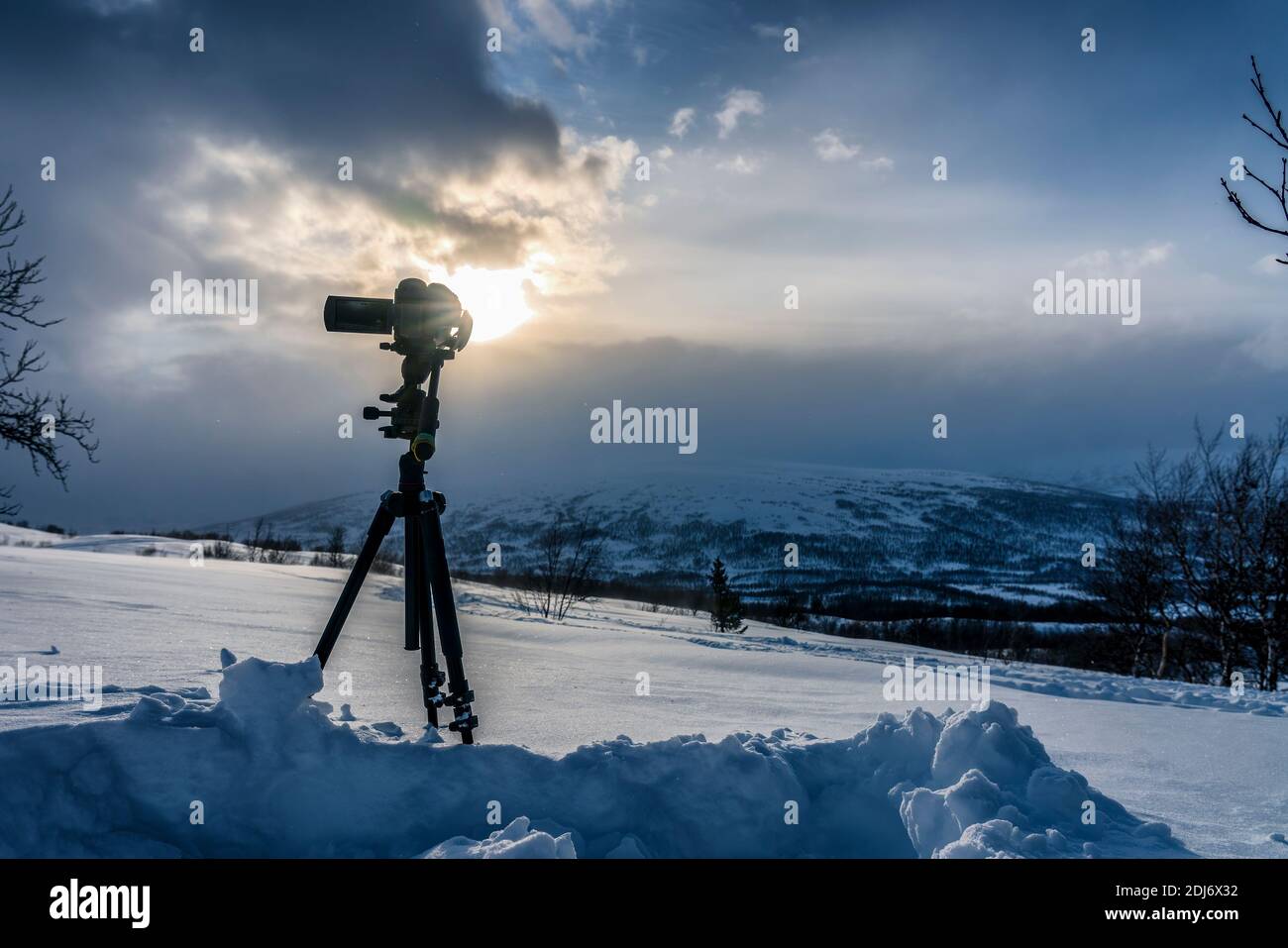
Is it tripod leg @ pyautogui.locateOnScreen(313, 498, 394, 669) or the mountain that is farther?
the mountain

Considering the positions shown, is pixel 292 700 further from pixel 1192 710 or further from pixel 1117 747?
pixel 1192 710

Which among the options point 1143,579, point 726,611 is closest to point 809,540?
point 1143,579

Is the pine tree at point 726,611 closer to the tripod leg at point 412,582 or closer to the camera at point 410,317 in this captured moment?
the tripod leg at point 412,582

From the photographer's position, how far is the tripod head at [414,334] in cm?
343

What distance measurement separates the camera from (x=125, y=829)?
2549mm

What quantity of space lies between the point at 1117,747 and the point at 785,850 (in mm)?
3086

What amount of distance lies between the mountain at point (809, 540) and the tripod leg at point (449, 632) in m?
111

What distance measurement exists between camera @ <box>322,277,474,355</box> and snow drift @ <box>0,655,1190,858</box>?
5.39 feet

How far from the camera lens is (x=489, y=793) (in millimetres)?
2932

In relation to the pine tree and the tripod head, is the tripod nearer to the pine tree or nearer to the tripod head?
the tripod head

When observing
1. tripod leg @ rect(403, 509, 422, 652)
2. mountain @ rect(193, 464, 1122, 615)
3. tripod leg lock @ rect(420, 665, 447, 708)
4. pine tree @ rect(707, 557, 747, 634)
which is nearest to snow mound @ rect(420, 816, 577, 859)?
tripod leg lock @ rect(420, 665, 447, 708)

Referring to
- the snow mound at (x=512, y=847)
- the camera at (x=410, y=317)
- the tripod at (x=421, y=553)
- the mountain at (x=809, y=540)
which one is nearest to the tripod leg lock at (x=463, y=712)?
the tripod at (x=421, y=553)

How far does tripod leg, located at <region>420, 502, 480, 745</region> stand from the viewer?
10.6 feet
